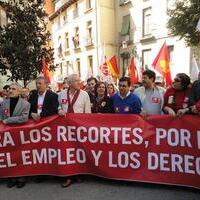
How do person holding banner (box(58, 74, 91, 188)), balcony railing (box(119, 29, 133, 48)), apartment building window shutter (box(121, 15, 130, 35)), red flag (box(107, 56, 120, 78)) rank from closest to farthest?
person holding banner (box(58, 74, 91, 188)), red flag (box(107, 56, 120, 78)), balcony railing (box(119, 29, 133, 48)), apartment building window shutter (box(121, 15, 130, 35))

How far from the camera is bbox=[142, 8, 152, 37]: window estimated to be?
29016mm

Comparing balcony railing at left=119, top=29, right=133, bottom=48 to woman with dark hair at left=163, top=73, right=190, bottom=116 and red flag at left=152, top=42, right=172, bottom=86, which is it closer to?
red flag at left=152, top=42, right=172, bottom=86

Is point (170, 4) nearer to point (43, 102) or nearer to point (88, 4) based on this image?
point (88, 4)

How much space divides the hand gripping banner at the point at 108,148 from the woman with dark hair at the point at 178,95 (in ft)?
1.73

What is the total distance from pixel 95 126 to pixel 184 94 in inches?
59.1

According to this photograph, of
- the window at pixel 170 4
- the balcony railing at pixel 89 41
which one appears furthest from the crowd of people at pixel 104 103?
the balcony railing at pixel 89 41

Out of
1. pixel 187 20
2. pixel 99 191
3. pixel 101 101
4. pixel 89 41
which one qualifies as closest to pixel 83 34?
pixel 89 41

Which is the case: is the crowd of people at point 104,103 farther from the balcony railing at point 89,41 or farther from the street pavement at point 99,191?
the balcony railing at point 89,41

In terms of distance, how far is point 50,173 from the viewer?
21.8 ft

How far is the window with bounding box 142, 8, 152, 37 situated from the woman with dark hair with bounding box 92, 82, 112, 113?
71.3 ft

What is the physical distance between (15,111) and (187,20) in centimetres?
1366

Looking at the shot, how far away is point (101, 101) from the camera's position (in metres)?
7.56

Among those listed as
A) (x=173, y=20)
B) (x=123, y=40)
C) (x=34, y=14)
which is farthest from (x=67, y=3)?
(x=34, y=14)

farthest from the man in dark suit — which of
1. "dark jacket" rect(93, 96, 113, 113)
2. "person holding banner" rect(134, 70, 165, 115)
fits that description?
"person holding banner" rect(134, 70, 165, 115)
